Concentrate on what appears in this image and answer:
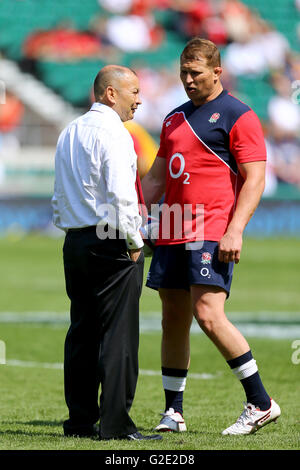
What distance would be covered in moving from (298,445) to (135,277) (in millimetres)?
1108

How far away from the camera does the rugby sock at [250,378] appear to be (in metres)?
4.58

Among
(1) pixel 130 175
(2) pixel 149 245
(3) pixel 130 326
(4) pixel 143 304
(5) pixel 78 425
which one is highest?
(1) pixel 130 175

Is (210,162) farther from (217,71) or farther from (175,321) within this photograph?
(175,321)

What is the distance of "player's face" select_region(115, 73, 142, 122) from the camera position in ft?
14.3

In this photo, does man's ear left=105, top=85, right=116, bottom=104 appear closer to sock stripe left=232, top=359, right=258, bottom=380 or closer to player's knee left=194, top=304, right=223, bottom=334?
player's knee left=194, top=304, right=223, bottom=334

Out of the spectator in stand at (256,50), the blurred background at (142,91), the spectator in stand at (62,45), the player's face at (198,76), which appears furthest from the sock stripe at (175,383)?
the spectator in stand at (256,50)

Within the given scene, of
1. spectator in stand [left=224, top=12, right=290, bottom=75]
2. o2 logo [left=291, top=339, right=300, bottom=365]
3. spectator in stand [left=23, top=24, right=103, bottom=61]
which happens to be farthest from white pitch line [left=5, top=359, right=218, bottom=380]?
spectator in stand [left=224, top=12, right=290, bottom=75]

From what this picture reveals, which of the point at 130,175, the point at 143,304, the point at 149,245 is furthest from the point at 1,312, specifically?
the point at 130,175

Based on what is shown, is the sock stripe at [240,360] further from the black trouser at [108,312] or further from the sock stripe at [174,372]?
the black trouser at [108,312]

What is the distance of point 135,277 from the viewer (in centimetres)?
434

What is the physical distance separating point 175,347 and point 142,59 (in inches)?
939

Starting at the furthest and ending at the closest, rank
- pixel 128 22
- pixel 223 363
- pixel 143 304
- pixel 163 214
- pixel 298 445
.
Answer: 1. pixel 128 22
2. pixel 143 304
3. pixel 223 363
4. pixel 163 214
5. pixel 298 445

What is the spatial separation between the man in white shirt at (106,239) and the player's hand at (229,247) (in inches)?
17.0

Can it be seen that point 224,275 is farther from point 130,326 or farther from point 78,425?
point 78,425
